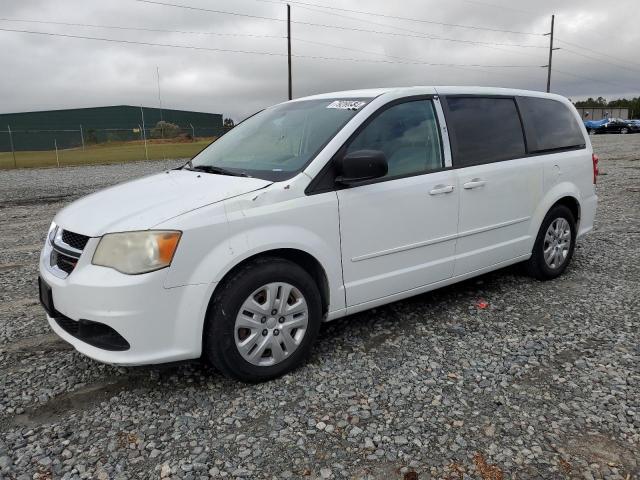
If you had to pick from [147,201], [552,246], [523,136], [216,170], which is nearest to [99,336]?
[147,201]

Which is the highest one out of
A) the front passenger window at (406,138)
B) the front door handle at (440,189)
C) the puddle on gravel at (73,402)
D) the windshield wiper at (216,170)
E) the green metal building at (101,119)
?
the green metal building at (101,119)

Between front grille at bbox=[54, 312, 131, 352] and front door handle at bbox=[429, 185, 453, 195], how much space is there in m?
2.33

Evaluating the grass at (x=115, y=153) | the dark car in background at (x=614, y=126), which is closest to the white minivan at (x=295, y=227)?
the grass at (x=115, y=153)

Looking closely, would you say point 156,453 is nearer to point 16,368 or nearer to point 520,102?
point 16,368

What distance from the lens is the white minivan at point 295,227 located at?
113 inches

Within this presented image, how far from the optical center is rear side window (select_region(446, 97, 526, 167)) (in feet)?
13.7

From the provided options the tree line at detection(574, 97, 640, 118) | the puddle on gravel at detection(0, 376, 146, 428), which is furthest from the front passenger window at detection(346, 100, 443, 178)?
the tree line at detection(574, 97, 640, 118)

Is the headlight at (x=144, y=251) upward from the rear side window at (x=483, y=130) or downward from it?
downward

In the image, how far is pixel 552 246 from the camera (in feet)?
16.9

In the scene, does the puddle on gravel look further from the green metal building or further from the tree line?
the tree line

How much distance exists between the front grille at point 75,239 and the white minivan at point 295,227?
0.01 metres

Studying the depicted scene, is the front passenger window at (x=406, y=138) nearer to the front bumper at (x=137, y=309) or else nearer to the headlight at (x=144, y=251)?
the headlight at (x=144, y=251)

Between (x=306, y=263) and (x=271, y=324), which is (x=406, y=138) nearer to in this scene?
(x=306, y=263)

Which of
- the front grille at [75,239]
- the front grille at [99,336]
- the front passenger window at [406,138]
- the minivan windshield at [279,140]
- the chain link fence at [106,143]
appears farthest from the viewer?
the chain link fence at [106,143]
